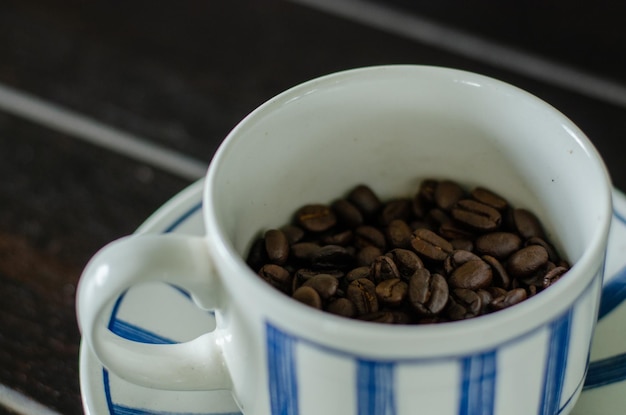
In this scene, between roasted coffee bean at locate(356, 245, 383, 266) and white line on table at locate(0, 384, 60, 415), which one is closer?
roasted coffee bean at locate(356, 245, 383, 266)

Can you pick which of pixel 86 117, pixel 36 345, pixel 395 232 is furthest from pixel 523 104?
pixel 86 117

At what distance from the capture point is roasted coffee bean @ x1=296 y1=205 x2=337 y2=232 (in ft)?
2.27

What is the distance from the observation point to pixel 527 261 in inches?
24.2

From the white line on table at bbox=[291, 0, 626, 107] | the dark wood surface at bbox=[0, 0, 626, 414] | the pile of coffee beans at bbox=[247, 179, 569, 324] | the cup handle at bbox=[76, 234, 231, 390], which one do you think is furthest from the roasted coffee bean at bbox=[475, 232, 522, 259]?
the white line on table at bbox=[291, 0, 626, 107]

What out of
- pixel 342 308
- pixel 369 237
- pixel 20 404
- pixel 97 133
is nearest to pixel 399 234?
pixel 369 237

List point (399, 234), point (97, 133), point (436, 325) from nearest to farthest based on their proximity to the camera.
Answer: point (436, 325)
point (399, 234)
point (97, 133)

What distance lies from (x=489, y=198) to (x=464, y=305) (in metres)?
0.14

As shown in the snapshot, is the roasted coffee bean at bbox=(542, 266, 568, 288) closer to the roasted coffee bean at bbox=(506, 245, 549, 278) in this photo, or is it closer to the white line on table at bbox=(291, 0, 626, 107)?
the roasted coffee bean at bbox=(506, 245, 549, 278)

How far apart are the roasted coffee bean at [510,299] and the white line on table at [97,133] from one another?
517 millimetres

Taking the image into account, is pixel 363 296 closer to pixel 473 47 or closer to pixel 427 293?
pixel 427 293

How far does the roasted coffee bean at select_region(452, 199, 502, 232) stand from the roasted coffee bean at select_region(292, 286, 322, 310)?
16 centimetres

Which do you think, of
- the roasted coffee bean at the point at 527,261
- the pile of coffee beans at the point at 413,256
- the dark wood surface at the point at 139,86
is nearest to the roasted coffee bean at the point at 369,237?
the pile of coffee beans at the point at 413,256

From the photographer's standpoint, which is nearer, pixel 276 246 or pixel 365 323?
pixel 365 323

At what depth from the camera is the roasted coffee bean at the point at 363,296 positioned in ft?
1.88
